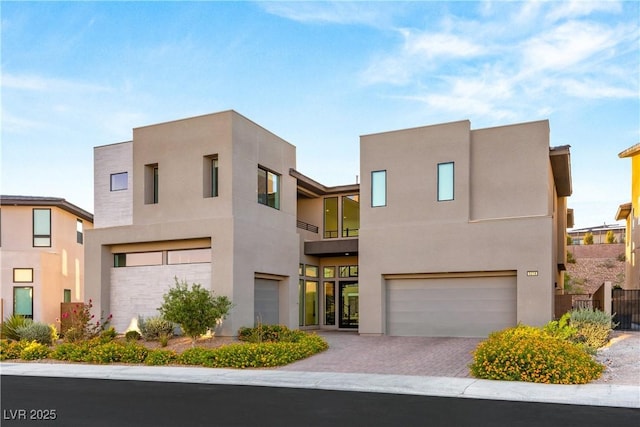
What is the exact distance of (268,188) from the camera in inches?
922

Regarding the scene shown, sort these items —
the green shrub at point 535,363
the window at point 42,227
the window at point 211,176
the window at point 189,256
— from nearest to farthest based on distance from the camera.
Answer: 1. the green shrub at point 535,363
2. the window at point 189,256
3. the window at point 211,176
4. the window at point 42,227

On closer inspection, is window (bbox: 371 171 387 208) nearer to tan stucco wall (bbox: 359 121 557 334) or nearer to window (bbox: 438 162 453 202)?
tan stucco wall (bbox: 359 121 557 334)

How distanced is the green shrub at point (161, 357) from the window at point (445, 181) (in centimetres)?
1106

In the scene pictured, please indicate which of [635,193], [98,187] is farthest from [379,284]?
[635,193]

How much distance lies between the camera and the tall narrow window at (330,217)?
2819 centimetres

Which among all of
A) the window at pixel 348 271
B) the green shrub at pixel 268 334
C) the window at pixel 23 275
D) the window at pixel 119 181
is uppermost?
the window at pixel 119 181

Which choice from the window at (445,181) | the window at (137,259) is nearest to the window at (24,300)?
the window at (137,259)

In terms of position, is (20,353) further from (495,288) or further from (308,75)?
(495,288)

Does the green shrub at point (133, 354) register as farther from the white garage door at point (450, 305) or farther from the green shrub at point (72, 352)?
the white garage door at point (450, 305)

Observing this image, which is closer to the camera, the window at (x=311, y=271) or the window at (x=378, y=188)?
the window at (x=378, y=188)

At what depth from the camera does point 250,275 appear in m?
21.3

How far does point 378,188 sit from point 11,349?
13943 millimetres

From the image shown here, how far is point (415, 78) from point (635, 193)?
18.1 meters

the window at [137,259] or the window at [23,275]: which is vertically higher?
the window at [137,259]
